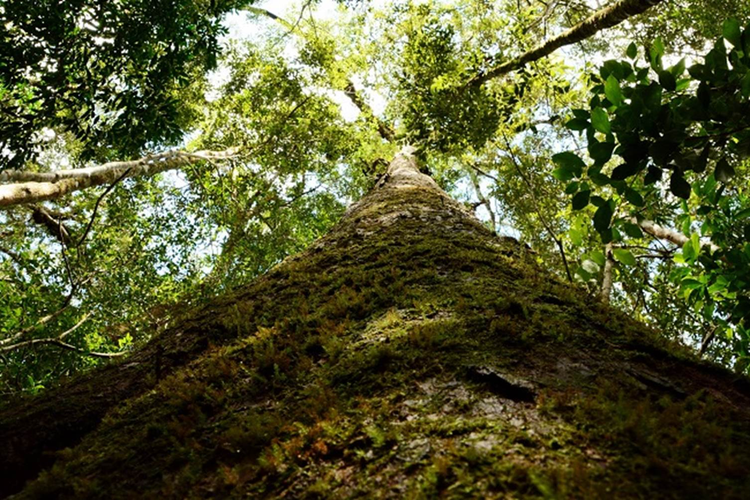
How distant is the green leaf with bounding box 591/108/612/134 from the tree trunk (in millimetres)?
877

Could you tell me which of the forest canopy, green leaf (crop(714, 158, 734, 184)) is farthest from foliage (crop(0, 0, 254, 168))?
green leaf (crop(714, 158, 734, 184))

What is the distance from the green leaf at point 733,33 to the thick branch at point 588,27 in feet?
12.5

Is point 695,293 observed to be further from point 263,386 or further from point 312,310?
point 263,386

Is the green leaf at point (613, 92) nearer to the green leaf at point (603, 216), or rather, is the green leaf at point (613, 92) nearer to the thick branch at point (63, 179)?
the green leaf at point (603, 216)

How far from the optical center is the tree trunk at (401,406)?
115cm

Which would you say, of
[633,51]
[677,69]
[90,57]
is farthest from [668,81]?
[90,57]

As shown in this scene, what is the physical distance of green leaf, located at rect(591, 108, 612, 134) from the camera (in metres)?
1.84

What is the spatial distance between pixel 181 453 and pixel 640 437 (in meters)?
1.42

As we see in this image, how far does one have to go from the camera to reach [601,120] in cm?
186

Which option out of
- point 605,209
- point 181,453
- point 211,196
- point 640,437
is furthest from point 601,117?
point 211,196

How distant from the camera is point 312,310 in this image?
8.40ft

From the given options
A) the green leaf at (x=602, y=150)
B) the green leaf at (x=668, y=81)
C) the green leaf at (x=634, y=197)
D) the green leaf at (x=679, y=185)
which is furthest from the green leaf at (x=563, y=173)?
the green leaf at (x=668, y=81)

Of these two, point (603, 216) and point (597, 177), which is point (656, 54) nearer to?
point (597, 177)

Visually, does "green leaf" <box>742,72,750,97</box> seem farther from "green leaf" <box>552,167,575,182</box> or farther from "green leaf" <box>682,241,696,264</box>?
"green leaf" <box>682,241,696,264</box>
